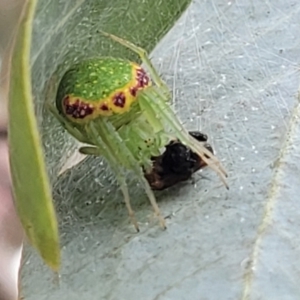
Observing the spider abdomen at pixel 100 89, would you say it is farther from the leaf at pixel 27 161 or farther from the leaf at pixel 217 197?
the leaf at pixel 27 161

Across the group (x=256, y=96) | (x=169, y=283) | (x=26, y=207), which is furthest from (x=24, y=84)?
(x=256, y=96)

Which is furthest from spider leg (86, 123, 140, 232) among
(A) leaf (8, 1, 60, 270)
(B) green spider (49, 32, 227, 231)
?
(A) leaf (8, 1, 60, 270)

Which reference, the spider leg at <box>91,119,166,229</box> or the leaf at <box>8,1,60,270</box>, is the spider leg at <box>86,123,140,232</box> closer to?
the spider leg at <box>91,119,166,229</box>

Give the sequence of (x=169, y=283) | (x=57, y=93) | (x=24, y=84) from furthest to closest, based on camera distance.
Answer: (x=57, y=93) → (x=169, y=283) → (x=24, y=84)

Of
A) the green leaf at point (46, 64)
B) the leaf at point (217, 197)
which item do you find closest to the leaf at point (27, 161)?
the green leaf at point (46, 64)

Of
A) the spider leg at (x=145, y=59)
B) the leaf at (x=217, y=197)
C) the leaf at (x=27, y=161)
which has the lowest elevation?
the leaf at (x=217, y=197)

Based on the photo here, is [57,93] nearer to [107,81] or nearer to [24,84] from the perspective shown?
[107,81]
